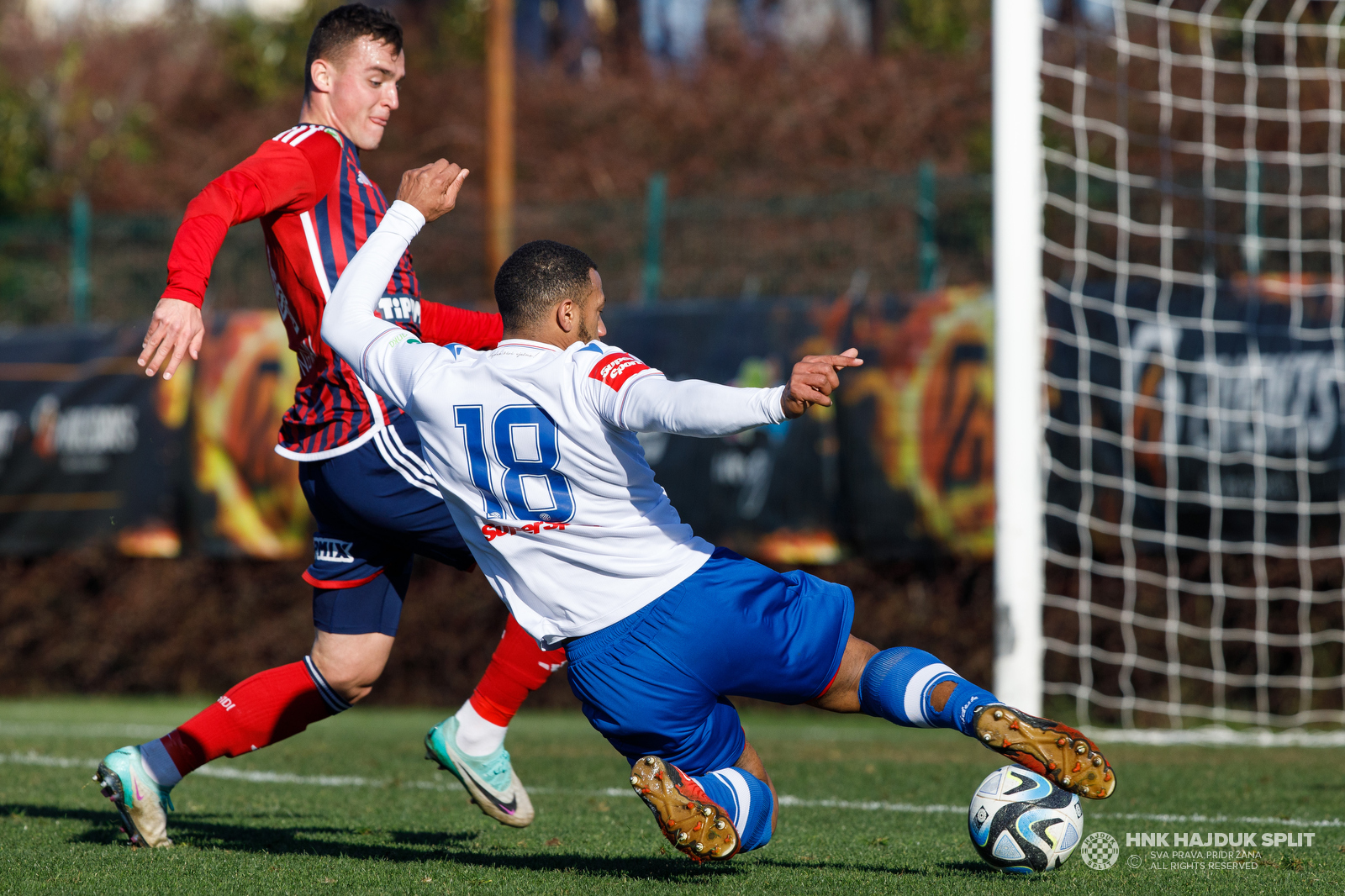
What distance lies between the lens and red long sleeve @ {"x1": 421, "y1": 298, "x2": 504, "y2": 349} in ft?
14.8

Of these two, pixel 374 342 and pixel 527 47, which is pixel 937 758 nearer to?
pixel 374 342

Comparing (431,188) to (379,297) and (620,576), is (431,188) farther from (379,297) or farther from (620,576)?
(620,576)

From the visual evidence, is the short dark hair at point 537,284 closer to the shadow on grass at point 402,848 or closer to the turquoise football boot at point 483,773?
the turquoise football boot at point 483,773

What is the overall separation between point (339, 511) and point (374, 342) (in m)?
0.79

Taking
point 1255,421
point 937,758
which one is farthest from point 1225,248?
point 937,758

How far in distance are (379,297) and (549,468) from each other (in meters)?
0.70

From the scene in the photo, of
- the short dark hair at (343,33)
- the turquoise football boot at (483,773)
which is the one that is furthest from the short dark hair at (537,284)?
the turquoise football boot at (483,773)

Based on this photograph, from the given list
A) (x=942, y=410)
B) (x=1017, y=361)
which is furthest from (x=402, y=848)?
(x=942, y=410)

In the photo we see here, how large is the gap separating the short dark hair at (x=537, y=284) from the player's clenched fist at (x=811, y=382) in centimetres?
76

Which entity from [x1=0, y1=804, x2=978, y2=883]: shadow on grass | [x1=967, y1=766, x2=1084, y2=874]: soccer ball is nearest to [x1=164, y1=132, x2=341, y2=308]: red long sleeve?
[x1=0, y1=804, x2=978, y2=883]: shadow on grass

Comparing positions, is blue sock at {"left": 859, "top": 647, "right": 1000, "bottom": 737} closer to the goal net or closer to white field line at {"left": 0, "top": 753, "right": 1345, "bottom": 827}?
white field line at {"left": 0, "top": 753, "right": 1345, "bottom": 827}

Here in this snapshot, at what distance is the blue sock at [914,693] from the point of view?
351 cm

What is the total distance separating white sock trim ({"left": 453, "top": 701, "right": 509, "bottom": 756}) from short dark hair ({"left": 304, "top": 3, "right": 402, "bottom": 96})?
191 cm

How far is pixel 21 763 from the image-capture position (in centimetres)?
652
